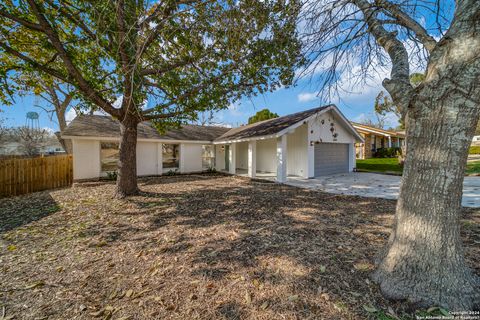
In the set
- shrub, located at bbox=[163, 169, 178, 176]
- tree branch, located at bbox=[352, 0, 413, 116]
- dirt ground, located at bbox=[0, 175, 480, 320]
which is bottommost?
dirt ground, located at bbox=[0, 175, 480, 320]

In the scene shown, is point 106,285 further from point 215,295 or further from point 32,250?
point 32,250

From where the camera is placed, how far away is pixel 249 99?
8414 mm

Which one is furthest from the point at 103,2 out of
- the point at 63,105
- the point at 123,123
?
the point at 63,105

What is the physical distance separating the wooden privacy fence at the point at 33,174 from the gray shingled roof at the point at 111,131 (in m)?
1.76

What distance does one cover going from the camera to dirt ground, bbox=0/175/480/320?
2297mm

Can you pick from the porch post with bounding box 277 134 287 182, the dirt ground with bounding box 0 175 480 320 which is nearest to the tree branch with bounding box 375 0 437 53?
the dirt ground with bounding box 0 175 480 320

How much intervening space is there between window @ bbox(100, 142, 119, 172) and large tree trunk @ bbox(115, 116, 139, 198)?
6768 mm

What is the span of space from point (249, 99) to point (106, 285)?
7.36 m

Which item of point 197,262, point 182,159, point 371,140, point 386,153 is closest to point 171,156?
point 182,159

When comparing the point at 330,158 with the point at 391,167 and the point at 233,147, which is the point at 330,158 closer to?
the point at 391,167

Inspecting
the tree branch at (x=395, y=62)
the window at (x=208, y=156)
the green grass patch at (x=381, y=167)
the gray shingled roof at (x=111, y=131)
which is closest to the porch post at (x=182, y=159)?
the gray shingled roof at (x=111, y=131)

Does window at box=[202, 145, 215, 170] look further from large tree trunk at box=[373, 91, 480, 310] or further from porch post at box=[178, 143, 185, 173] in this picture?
large tree trunk at box=[373, 91, 480, 310]

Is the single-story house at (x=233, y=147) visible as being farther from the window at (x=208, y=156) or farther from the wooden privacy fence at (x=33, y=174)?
the wooden privacy fence at (x=33, y=174)

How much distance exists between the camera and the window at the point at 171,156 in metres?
15.1
